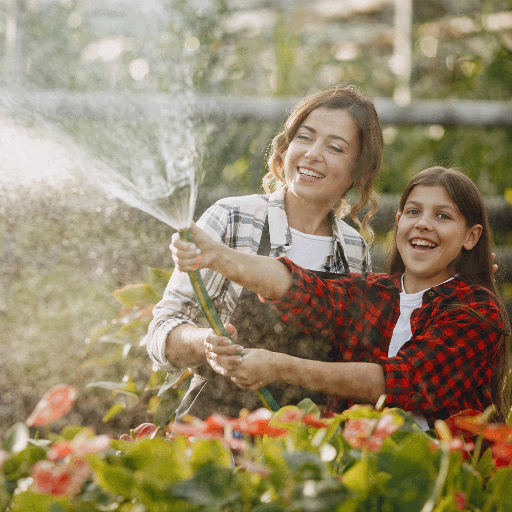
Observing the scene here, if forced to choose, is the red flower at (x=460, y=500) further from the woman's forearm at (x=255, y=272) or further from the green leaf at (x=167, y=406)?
the green leaf at (x=167, y=406)

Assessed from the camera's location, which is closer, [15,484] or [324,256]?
[15,484]

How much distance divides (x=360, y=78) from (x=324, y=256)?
3586 millimetres

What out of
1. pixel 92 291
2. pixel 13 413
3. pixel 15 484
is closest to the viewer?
pixel 15 484

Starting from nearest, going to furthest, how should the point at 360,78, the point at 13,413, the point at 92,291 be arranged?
the point at 13,413, the point at 92,291, the point at 360,78

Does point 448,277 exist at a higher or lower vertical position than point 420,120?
lower

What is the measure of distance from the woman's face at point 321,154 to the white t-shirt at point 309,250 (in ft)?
0.35

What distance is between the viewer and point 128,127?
2699 millimetres

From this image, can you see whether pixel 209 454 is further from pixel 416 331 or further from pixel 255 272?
pixel 416 331

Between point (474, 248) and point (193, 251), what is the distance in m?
0.84

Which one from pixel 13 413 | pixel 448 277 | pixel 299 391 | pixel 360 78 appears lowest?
pixel 13 413

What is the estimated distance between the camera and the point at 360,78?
4977 millimetres

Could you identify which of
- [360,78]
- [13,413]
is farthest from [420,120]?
[13,413]

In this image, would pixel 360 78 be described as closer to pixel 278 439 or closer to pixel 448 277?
pixel 448 277

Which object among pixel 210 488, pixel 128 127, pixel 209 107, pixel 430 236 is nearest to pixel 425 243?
pixel 430 236
